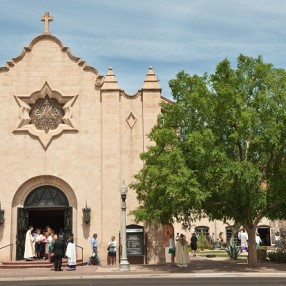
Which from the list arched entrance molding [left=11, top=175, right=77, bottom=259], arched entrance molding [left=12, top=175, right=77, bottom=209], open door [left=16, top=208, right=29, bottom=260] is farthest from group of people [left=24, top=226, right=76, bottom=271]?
arched entrance molding [left=12, top=175, right=77, bottom=209]

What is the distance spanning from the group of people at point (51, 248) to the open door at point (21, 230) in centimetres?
64

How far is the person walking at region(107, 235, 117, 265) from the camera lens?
2348 centimetres

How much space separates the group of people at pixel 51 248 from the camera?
21.0 meters

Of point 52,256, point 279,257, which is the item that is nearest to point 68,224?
point 52,256

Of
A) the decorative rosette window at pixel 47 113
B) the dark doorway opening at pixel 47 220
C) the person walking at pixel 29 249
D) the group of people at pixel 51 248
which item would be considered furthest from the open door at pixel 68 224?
the dark doorway opening at pixel 47 220

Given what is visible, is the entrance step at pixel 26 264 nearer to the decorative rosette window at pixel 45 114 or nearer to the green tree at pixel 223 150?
the green tree at pixel 223 150

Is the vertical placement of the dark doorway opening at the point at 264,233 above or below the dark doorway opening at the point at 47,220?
below

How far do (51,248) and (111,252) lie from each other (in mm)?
2910

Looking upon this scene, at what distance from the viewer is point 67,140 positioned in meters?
25.6

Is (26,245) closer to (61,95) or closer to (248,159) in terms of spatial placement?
(61,95)

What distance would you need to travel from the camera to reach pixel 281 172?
20375 mm

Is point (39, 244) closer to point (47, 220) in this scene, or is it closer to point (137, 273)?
point (137, 273)

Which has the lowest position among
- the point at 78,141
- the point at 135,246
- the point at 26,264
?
the point at 26,264

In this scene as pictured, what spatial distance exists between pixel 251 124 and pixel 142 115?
25.0ft
